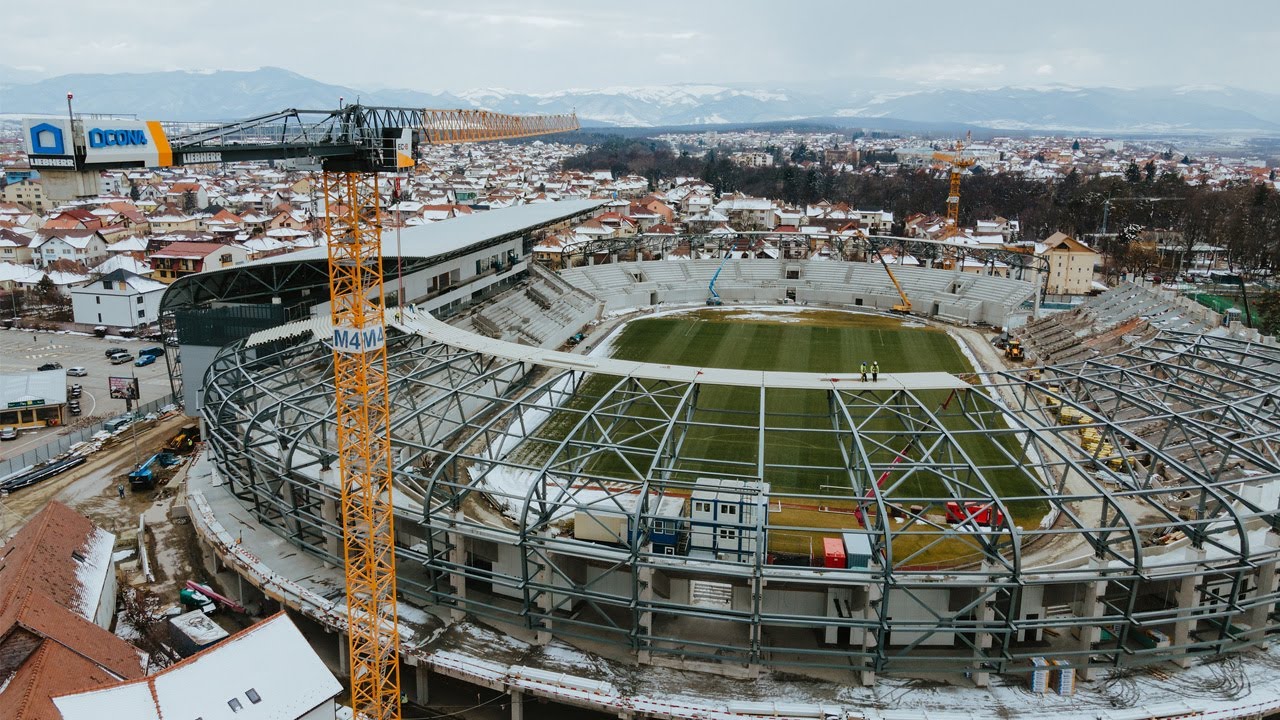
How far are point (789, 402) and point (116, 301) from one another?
182ft

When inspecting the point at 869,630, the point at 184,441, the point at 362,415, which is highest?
the point at 362,415

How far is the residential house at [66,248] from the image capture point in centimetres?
9225

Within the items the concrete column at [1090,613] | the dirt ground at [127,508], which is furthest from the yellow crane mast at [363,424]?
the concrete column at [1090,613]

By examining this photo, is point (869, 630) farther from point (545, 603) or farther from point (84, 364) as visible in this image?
point (84, 364)

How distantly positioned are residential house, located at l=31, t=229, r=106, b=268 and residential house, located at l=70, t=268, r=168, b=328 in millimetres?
27785

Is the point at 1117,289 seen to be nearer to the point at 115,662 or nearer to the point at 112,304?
the point at 115,662

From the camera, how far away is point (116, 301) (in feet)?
220

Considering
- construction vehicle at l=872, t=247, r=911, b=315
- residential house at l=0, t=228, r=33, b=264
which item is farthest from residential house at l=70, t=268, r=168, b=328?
construction vehicle at l=872, t=247, r=911, b=315

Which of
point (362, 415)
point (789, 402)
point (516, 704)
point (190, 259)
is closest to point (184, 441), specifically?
point (362, 415)

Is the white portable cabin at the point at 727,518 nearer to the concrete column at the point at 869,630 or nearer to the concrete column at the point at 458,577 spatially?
the concrete column at the point at 869,630

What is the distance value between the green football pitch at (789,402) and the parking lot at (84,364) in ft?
87.9

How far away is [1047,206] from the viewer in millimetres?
135875

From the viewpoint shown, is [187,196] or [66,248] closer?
[66,248]

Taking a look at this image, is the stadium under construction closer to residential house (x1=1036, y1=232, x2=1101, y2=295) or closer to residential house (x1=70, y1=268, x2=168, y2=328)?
residential house (x1=70, y1=268, x2=168, y2=328)
